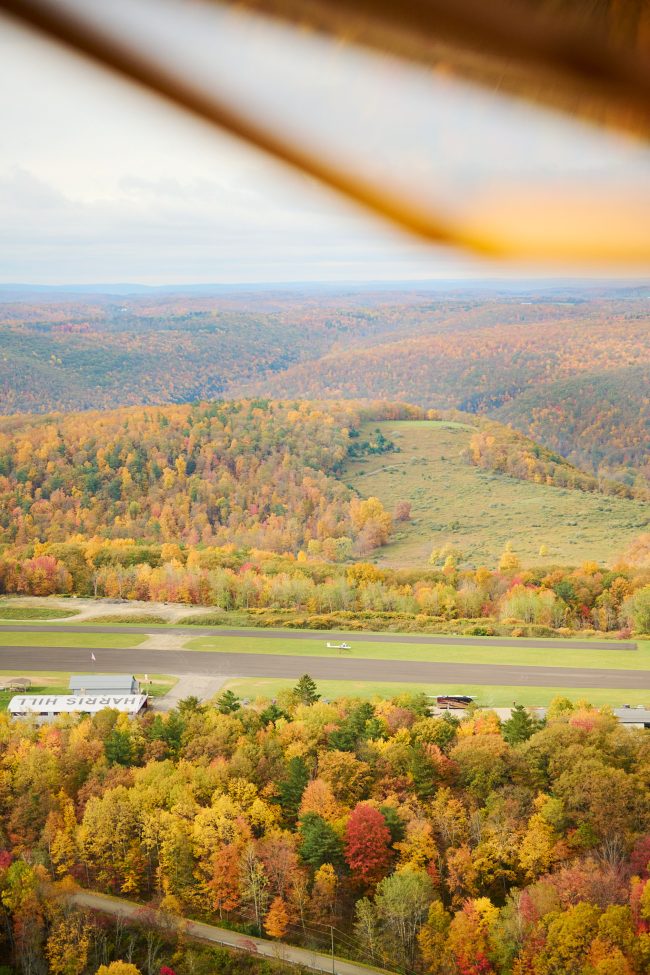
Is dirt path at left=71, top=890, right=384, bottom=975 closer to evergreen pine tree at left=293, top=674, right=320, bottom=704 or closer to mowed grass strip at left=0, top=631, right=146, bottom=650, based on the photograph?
evergreen pine tree at left=293, top=674, right=320, bottom=704

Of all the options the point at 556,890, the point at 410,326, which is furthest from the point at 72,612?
the point at 556,890

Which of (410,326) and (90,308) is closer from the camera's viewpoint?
(410,326)

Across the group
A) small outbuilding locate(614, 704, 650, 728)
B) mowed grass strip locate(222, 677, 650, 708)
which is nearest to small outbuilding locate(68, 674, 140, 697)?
mowed grass strip locate(222, 677, 650, 708)

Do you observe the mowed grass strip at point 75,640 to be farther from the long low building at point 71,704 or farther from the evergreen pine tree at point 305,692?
the evergreen pine tree at point 305,692

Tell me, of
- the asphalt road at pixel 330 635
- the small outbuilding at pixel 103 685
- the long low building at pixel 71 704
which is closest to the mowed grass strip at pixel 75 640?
the asphalt road at pixel 330 635

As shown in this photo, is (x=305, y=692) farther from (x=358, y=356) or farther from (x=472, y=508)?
(x=358, y=356)

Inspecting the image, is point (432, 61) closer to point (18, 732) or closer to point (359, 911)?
point (359, 911)
